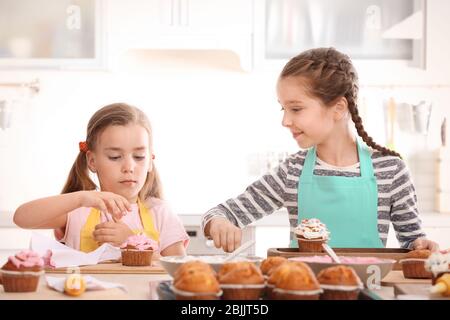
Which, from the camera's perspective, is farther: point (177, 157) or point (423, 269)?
point (177, 157)

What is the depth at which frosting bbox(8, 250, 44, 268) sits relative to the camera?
128 centimetres

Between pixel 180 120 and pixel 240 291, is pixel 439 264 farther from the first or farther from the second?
pixel 180 120

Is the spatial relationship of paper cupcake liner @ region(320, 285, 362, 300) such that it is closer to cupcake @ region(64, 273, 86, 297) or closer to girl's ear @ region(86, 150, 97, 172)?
cupcake @ region(64, 273, 86, 297)

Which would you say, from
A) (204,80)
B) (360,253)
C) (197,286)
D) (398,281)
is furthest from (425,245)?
(204,80)

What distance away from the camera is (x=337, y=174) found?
2145 mm

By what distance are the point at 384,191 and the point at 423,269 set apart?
0.58 m

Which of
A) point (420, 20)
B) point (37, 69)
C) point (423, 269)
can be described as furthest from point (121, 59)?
point (423, 269)

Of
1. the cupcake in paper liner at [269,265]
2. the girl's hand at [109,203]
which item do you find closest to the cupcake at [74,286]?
the cupcake in paper liner at [269,265]

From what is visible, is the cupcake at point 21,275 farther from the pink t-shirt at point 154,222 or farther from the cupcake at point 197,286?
the pink t-shirt at point 154,222

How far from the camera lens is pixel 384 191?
208 centimetres

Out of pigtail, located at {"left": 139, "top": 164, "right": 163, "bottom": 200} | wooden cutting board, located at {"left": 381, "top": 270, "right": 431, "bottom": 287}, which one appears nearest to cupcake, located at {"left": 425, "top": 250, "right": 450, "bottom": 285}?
wooden cutting board, located at {"left": 381, "top": 270, "right": 431, "bottom": 287}

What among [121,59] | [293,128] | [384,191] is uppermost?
[121,59]

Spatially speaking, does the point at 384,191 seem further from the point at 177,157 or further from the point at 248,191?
the point at 177,157

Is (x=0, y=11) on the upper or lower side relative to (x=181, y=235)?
upper
